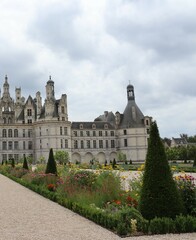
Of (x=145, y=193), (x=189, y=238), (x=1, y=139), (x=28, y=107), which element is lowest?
(x=189, y=238)

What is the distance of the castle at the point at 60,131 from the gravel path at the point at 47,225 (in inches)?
1873

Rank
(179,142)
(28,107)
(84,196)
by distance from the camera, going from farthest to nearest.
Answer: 1. (179,142)
2. (28,107)
3. (84,196)

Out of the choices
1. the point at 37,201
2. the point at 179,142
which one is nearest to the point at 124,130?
the point at 179,142

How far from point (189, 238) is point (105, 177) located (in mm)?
6052

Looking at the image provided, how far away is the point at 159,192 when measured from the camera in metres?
7.59

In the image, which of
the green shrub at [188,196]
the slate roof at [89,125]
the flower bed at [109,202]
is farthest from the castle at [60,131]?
the green shrub at [188,196]

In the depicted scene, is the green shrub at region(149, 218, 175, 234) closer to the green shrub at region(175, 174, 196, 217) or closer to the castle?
the green shrub at region(175, 174, 196, 217)

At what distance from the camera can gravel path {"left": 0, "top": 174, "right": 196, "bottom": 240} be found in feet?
22.7

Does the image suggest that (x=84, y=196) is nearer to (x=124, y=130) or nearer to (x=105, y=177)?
(x=105, y=177)

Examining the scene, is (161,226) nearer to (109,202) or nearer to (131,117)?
(109,202)

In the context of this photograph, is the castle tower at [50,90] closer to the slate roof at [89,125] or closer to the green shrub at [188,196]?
the slate roof at [89,125]

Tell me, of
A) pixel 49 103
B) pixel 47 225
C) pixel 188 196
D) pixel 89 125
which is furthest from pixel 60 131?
pixel 188 196

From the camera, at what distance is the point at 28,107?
6488 centimetres

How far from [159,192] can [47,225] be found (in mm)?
2979
